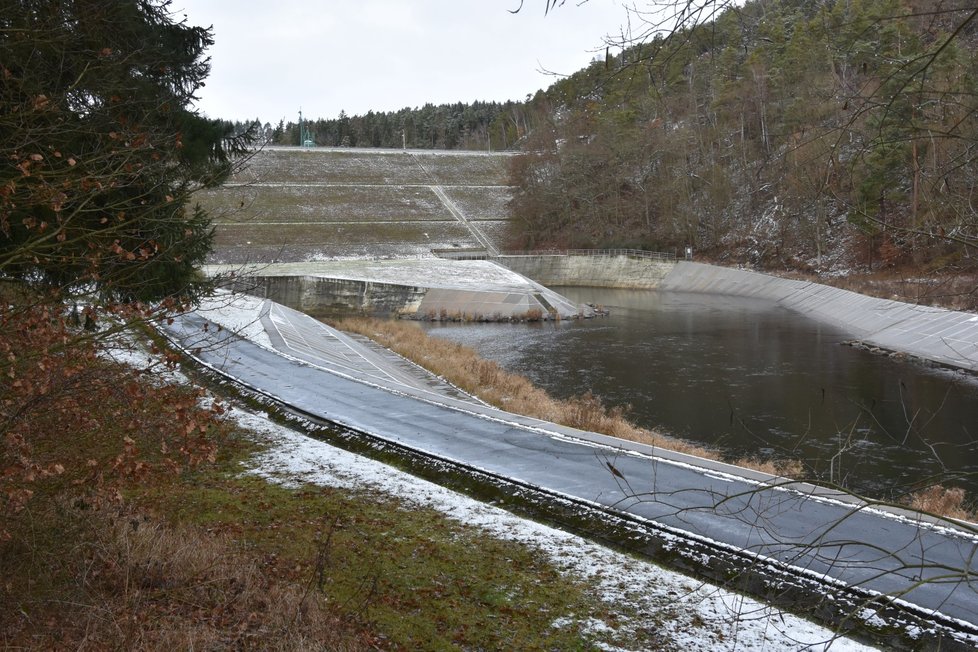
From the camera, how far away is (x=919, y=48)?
5387 mm

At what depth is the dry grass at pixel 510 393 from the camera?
1862 centimetres

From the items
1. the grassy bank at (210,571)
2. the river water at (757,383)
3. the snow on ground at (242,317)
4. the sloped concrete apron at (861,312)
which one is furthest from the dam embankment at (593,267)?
the grassy bank at (210,571)

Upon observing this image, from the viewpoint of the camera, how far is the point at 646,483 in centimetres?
1202

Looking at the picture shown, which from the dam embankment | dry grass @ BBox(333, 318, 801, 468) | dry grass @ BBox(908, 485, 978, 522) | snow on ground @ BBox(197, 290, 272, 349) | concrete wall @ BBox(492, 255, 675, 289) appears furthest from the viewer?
concrete wall @ BBox(492, 255, 675, 289)

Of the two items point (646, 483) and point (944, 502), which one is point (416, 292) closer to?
point (944, 502)

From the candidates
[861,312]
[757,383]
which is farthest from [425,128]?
[757,383]

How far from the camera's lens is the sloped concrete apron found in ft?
103

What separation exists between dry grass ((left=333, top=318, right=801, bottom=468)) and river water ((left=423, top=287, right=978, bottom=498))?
1.00 metres

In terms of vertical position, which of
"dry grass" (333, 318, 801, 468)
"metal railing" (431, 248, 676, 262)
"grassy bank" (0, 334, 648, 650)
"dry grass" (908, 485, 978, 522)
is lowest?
"dry grass" (333, 318, 801, 468)

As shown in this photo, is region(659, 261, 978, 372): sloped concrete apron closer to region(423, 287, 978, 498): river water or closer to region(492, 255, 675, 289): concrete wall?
region(423, 287, 978, 498): river water

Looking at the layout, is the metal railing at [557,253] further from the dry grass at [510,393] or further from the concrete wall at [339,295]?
the dry grass at [510,393]

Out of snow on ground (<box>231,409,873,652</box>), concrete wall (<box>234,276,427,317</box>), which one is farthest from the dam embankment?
snow on ground (<box>231,409,873,652</box>)

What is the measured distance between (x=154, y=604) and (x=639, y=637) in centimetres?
419

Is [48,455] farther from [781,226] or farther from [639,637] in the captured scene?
[781,226]
